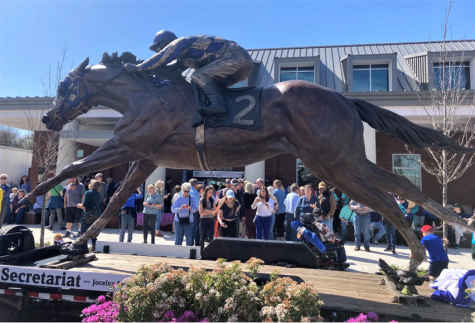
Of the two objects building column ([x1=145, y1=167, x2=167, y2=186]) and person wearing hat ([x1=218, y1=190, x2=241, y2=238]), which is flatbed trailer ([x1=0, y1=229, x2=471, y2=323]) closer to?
person wearing hat ([x1=218, y1=190, x2=241, y2=238])

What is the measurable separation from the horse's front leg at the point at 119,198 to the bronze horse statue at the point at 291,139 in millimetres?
310

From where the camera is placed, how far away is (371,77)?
16.5 m

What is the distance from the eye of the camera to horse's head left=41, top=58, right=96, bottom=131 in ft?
12.9

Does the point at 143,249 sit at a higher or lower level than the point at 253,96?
lower

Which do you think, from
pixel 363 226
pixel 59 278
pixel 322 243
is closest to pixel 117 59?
pixel 59 278

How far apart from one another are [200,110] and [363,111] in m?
1.89

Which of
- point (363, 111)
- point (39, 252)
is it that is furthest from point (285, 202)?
point (39, 252)

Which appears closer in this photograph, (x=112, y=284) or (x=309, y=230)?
(x=112, y=284)

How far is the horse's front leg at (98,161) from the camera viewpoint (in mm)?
3475

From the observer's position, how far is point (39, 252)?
413cm

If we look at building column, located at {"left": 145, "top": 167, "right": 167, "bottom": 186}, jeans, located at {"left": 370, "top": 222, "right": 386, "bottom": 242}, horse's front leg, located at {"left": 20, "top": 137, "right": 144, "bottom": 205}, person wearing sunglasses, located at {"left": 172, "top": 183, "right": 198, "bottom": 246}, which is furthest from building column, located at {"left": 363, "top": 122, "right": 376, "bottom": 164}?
horse's front leg, located at {"left": 20, "top": 137, "right": 144, "bottom": 205}

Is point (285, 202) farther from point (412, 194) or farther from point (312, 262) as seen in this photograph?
point (412, 194)

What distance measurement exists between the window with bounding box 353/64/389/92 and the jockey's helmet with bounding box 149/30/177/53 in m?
14.5

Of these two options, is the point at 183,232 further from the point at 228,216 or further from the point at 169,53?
the point at 169,53
